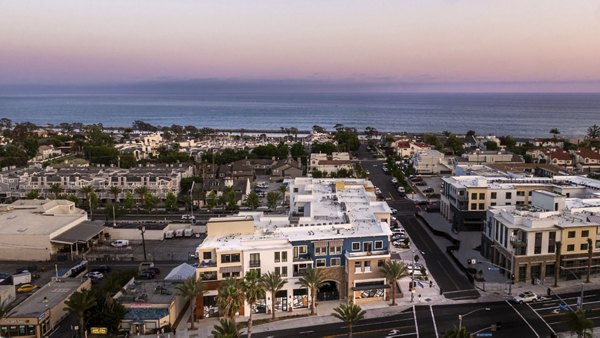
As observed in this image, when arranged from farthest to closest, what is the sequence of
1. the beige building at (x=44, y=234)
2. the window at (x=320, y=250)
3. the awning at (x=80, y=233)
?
the awning at (x=80, y=233)
the beige building at (x=44, y=234)
the window at (x=320, y=250)

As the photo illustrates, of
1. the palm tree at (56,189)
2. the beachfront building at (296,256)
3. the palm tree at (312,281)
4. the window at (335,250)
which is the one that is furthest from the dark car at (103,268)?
the palm tree at (56,189)

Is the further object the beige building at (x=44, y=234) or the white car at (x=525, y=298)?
the beige building at (x=44, y=234)

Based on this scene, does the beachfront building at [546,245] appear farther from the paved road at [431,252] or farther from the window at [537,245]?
the paved road at [431,252]

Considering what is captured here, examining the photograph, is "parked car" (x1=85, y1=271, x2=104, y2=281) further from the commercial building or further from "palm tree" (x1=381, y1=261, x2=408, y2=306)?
"palm tree" (x1=381, y1=261, x2=408, y2=306)

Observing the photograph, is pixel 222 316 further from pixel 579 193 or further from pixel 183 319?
pixel 579 193

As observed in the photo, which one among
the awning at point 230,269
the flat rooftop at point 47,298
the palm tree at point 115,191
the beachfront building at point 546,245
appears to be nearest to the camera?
the flat rooftop at point 47,298

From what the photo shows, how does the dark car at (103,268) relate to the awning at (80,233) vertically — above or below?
below

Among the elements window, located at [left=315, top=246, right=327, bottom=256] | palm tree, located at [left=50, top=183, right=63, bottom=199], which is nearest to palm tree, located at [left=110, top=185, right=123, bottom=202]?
palm tree, located at [left=50, top=183, right=63, bottom=199]
